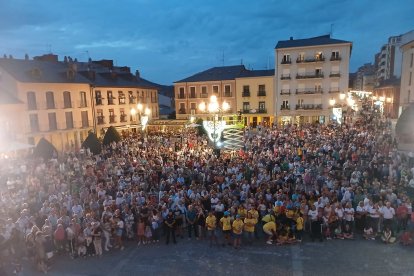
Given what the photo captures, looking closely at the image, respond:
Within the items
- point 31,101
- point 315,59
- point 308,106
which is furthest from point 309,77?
point 31,101

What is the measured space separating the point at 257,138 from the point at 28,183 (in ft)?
54.3

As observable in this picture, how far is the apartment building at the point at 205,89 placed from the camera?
47250 millimetres

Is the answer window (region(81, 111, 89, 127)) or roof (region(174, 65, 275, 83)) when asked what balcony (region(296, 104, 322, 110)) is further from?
window (region(81, 111, 89, 127))

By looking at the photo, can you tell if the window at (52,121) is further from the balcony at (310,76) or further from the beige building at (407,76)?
the beige building at (407,76)

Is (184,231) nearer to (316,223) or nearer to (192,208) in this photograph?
(192,208)

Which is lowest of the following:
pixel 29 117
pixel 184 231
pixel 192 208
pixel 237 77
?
pixel 184 231

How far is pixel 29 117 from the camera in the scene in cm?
3009

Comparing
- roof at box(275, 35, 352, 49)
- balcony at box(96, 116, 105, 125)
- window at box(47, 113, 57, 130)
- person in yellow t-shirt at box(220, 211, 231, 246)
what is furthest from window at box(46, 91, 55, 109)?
roof at box(275, 35, 352, 49)

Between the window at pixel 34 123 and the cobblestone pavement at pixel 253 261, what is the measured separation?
23.8 meters

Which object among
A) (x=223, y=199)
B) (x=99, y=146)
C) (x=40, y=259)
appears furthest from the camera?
(x=99, y=146)

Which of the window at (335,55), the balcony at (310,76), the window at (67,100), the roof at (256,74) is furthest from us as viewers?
the roof at (256,74)

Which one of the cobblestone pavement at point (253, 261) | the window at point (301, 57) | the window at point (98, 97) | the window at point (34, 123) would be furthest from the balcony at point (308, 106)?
the cobblestone pavement at point (253, 261)

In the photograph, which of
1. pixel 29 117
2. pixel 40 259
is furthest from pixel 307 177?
pixel 29 117

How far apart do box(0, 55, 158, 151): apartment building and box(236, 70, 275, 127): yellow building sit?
15.3 metres
